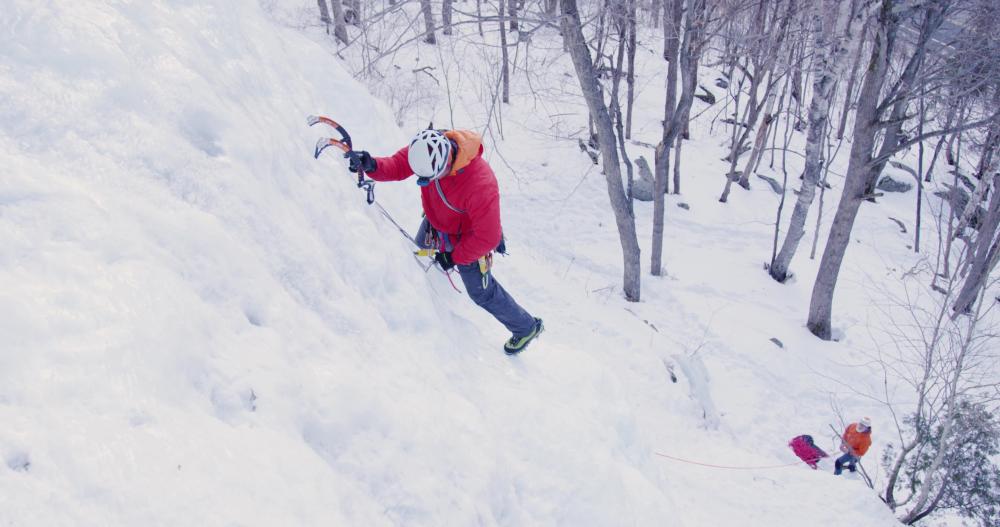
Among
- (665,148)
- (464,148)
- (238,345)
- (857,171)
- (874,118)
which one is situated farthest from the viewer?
(665,148)

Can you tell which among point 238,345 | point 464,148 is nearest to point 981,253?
point 464,148

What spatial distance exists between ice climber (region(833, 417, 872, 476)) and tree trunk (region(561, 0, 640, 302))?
3.74 m

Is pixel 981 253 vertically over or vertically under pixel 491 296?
under

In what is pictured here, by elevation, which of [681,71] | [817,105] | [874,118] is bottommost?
[817,105]

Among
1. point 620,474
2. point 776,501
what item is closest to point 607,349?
point 776,501

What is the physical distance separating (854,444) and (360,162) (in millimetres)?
6833

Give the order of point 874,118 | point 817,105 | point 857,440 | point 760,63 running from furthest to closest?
point 760,63 < point 817,105 < point 874,118 < point 857,440

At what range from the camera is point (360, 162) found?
402cm

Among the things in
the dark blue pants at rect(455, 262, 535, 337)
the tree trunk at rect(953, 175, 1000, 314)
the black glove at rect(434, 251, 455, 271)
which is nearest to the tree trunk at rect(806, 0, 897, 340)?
the tree trunk at rect(953, 175, 1000, 314)

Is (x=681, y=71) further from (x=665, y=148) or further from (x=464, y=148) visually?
(x=464, y=148)

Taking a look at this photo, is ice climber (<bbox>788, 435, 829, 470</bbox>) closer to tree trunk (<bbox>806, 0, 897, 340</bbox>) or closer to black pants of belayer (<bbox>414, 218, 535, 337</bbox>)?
tree trunk (<bbox>806, 0, 897, 340</bbox>)

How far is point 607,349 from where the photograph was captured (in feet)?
22.8

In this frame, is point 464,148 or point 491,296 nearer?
point 464,148

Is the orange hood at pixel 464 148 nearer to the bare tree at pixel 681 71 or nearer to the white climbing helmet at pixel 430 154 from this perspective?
the white climbing helmet at pixel 430 154
